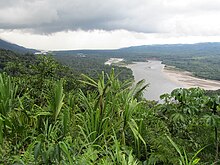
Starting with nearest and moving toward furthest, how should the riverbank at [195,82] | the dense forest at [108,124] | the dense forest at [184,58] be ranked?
the dense forest at [108,124] → the riverbank at [195,82] → the dense forest at [184,58]

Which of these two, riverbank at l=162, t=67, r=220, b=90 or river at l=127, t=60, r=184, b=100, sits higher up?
river at l=127, t=60, r=184, b=100

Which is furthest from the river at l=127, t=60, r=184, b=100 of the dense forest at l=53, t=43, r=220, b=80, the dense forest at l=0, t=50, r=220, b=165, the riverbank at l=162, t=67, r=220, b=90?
the dense forest at l=0, t=50, r=220, b=165

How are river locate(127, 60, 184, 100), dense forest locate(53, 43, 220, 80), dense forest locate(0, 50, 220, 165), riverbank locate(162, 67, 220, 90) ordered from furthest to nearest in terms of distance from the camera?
dense forest locate(53, 43, 220, 80)
riverbank locate(162, 67, 220, 90)
river locate(127, 60, 184, 100)
dense forest locate(0, 50, 220, 165)

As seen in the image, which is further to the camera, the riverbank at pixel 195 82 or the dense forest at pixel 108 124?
the riverbank at pixel 195 82

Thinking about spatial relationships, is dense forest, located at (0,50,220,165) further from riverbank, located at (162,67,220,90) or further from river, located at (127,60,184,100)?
riverbank, located at (162,67,220,90)

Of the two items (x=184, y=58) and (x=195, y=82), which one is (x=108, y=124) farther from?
(x=184, y=58)

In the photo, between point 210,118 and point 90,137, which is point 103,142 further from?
point 210,118

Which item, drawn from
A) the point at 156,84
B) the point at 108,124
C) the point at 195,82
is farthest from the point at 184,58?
the point at 108,124

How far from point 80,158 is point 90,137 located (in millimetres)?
419

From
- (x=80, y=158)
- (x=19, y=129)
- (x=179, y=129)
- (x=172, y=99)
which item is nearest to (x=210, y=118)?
(x=172, y=99)

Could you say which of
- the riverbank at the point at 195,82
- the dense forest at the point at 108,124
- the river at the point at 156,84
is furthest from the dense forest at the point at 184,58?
the dense forest at the point at 108,124

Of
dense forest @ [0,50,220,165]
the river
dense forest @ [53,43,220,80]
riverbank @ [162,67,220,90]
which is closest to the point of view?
dense forest @ [0,50,220,165]

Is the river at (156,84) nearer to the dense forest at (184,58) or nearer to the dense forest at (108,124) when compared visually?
the dense forest at (184,58)

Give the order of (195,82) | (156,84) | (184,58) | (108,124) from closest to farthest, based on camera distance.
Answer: (108,124) < (156,84) < (195,82) < (184,58)
